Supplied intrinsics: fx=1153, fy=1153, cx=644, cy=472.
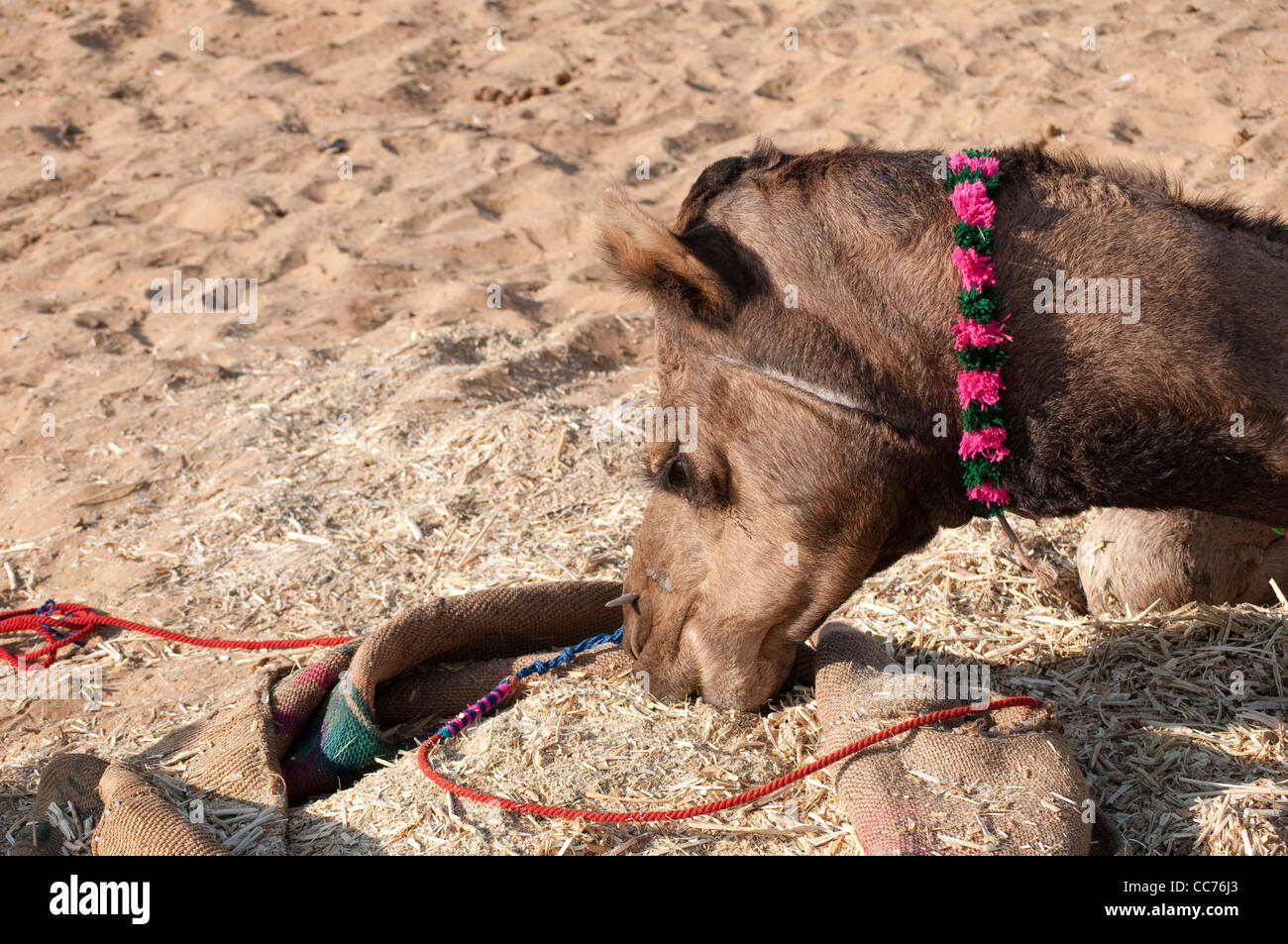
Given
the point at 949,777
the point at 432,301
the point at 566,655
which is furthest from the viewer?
the point at 432,301

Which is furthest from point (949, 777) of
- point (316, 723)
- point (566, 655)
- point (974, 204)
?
point (316, 723)

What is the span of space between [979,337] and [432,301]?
198 inches

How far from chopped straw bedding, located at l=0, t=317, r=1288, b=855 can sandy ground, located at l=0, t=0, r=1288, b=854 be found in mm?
17

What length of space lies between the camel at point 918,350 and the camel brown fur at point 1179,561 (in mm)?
1247

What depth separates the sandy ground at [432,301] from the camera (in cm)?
381

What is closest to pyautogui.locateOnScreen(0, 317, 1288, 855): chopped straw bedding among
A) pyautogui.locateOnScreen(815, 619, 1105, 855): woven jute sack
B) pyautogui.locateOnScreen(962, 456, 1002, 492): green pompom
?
pyautogui.locateOnScreen(815, 619, 1105, 855): woven jute sack

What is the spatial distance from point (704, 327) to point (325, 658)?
71.6 inches

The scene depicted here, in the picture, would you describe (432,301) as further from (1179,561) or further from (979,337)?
(979,337)

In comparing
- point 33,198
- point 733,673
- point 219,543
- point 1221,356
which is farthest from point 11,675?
point 33,198

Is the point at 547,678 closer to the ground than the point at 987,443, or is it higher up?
closer to the ground

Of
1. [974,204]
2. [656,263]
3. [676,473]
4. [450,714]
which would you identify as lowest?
→ [450,714]

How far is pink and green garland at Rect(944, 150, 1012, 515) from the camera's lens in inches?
102

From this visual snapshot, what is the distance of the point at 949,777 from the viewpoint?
2971 millimetres

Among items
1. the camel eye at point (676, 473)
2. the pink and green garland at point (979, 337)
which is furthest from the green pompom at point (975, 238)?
the camel eye at point (676, 473)
